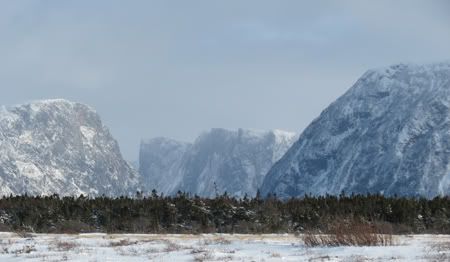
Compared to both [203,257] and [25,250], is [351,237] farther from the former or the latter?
[25,250]

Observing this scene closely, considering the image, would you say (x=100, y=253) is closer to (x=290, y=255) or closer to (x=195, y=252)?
(x=195, y=252)

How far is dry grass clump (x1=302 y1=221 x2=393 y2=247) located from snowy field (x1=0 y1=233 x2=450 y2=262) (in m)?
0.46

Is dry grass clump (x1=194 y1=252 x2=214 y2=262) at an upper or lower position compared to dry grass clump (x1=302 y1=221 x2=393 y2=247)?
lower

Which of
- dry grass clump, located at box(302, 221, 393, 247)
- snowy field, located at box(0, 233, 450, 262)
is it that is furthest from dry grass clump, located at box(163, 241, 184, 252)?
dry grass clump, located at box(302, 221, 393, 247)

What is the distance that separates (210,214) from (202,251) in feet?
59.1

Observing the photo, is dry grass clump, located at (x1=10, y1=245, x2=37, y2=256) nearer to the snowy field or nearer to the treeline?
the snowy field

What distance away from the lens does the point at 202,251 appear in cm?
2092

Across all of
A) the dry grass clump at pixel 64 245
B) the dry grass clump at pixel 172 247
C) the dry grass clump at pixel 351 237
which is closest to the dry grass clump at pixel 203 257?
the dry grass clump at pixel 172 247

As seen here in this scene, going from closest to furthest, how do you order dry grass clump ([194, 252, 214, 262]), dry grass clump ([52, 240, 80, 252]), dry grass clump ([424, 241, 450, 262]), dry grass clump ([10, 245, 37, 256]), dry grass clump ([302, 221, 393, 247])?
1. dry grass clump ([424, 241, 450, 262])
2. dry grass clump ([194, 252, 214, 262])
3. dry grass clump ([302, 221, 393, 247])
4. dry grass clump ([10, 245, 37, 256])
5. dry grass clump ([52, 240, 80, 252])

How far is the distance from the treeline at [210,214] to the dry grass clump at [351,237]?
13102mm

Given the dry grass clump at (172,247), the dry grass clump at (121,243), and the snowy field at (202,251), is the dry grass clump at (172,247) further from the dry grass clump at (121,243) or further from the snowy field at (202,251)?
the dry grass clump at (121,243)

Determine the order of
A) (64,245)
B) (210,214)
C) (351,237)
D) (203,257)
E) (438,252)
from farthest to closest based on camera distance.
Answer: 1. (210,214)
2. (64,245)
3. (351,237)
4. (203,257)
5. (438,252)

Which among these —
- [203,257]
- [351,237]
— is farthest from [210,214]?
[203,257]

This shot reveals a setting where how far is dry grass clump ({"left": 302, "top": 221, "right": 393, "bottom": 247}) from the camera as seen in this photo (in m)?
21.2
